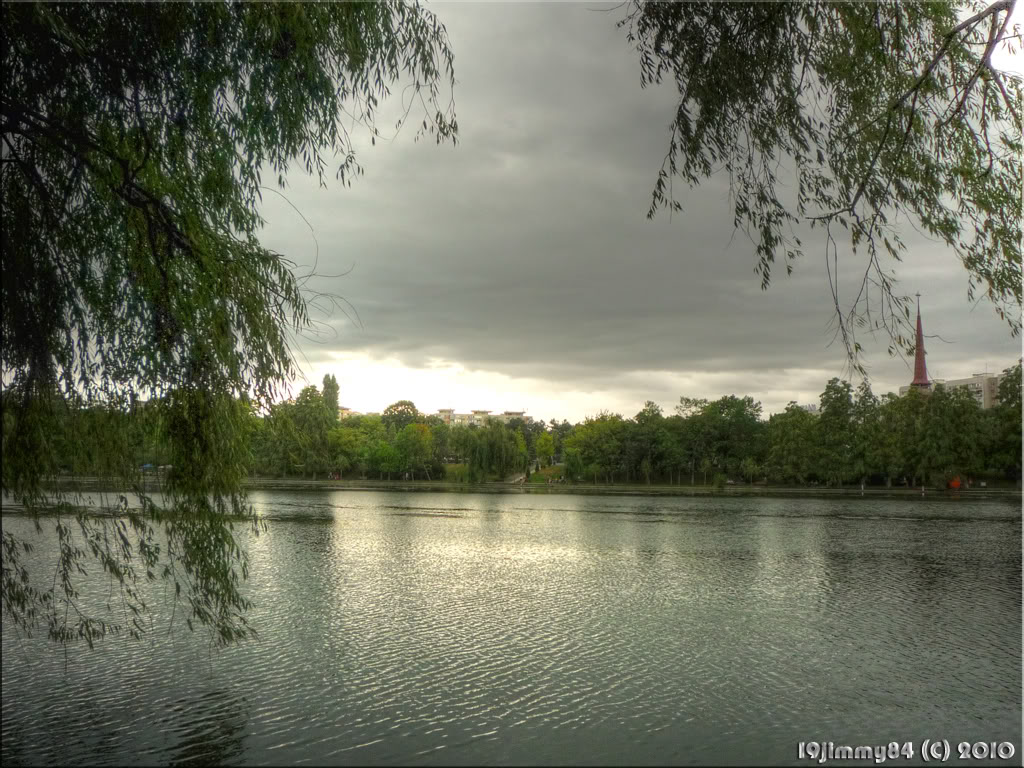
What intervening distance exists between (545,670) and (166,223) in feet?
16.5

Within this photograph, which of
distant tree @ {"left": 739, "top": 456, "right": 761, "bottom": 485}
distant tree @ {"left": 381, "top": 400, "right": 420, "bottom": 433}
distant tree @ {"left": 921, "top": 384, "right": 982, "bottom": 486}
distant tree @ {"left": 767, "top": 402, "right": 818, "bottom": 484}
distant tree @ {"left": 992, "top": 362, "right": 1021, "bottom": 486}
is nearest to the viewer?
distant tree @ {"left": 921, "top": 384, "right": 982, "bottom": 486}

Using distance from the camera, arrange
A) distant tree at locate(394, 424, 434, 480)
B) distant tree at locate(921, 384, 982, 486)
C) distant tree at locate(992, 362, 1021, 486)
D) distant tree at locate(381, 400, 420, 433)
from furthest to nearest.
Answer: distant tree at locate(381, 400, 420, 433)
distant tree at locate(394, 424, 434, 480)
distant tree at locate(992, 362, 1021, 486)
distant tree at locate(921, 384, 982, 486)

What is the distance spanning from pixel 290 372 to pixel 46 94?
201cm

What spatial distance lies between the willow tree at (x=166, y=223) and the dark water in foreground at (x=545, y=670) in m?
1.30

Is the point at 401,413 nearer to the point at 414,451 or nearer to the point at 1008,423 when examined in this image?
the point at 414,451

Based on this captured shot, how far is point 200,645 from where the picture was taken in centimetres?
745

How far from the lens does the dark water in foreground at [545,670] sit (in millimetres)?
5398

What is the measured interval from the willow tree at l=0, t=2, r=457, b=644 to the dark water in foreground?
1.30 m

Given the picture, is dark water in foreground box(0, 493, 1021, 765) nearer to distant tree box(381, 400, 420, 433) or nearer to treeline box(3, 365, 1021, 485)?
treeline box(3, 365, 1021, 485)

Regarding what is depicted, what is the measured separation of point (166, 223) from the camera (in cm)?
448

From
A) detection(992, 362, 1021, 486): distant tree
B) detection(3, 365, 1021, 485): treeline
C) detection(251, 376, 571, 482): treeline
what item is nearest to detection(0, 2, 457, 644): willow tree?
detection(3, 365, 1021, 485): treeline

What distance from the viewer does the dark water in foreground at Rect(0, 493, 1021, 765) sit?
540cm

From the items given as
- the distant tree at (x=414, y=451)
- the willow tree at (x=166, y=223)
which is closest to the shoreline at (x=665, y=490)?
the distant tree at (x=414, y=451)

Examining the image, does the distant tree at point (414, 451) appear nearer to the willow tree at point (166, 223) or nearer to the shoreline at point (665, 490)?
the shoreline at point (665, 490)
